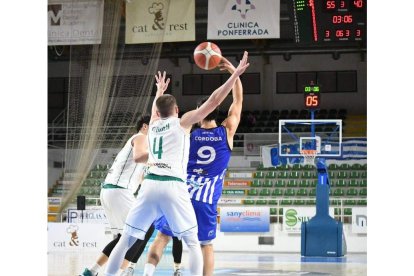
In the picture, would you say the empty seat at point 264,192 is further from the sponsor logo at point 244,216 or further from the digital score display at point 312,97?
the digital score display at point 312,97

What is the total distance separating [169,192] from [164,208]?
0.14 m

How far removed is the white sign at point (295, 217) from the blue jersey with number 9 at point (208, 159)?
989cm

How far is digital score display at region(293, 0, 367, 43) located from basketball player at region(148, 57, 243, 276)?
5.94 m

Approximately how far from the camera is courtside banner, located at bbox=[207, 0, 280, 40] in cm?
1493

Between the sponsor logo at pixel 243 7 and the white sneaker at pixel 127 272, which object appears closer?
the white sneaker at pixel 127 272

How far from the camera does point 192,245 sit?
6.20 metres

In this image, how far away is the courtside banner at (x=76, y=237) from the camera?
15.1 metres

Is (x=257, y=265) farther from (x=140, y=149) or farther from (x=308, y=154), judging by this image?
(x=140, y=149)

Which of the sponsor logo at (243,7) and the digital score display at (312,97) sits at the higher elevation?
the sponsor logo at (243,7)

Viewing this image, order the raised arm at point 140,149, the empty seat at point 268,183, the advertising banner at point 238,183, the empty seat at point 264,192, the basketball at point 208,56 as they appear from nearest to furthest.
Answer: the raised arm at point 140,149 → the basketball at point 208,56 → the empty seat at point 264,192 → the empty seat at point 268,183 → the advertising banner at point 238,183

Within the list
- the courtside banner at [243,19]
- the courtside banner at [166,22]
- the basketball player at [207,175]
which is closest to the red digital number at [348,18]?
the courtside banner at [243,19]

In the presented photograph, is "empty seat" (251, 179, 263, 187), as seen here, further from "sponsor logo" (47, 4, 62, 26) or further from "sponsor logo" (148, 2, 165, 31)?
"sponsor logo" (47, 4, 62, 26)
